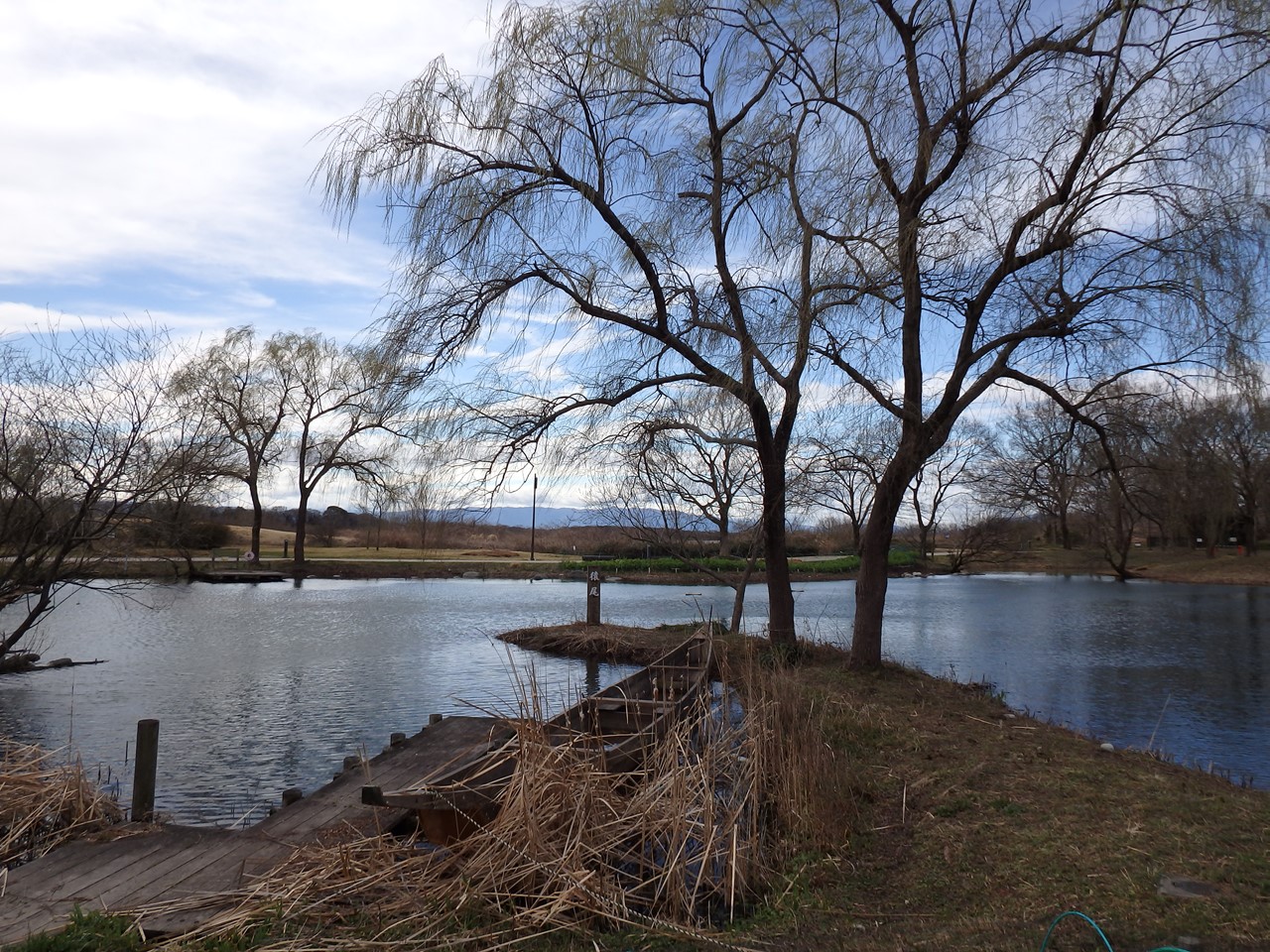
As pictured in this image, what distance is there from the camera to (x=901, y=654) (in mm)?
16297

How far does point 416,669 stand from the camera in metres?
15.5

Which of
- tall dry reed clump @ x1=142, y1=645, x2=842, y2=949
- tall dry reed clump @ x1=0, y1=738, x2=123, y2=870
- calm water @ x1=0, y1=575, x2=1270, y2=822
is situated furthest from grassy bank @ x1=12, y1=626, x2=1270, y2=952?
tall dry reed clump @ x1=0, y1=738, x2=123, y2=870

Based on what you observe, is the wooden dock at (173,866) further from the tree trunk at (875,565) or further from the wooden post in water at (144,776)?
the tree trunk at (875,565)

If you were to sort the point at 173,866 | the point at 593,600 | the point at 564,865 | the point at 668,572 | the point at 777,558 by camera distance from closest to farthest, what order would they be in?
the point at 564,865, the point at 173,866, the point at 777,558, the point at 593,600, the point at 668,572

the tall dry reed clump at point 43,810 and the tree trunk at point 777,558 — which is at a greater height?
the tree trunk at point 777,558

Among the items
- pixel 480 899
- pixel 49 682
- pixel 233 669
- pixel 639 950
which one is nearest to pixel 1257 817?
pixel 639 950

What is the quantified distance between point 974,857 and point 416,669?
11698 millimetres

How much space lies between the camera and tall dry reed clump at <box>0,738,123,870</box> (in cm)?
619

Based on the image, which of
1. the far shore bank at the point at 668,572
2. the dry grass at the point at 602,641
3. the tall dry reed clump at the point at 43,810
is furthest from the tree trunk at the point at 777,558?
the far shore bank at the point at 668,572

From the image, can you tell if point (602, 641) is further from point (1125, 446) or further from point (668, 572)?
point (668, 572)

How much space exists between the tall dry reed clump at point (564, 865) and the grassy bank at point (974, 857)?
1.6 inches

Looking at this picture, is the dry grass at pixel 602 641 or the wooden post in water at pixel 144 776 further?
the dry grass at pixel 602 641

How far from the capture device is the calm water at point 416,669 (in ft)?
32.1

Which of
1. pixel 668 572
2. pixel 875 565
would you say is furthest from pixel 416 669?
pixel 668 572
